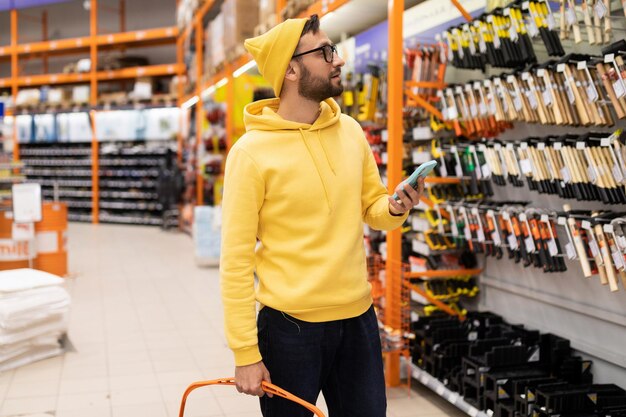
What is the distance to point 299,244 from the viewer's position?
192 cm

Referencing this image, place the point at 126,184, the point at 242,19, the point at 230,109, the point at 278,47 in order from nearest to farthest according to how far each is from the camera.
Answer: the point at 278,47, the point at 242,19, the point at 230,109, the point at 126,184

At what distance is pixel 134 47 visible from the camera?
1554 cm

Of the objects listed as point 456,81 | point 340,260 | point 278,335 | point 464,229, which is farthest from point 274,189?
point 456,81

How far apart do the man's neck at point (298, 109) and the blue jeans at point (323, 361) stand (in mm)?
581

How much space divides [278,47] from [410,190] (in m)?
0.57

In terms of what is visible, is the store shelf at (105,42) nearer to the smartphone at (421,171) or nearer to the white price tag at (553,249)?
the white price tag at (553,249)

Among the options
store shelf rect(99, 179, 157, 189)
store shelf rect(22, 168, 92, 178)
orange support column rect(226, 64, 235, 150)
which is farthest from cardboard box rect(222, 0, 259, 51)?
store shelf rect(22, 168, 92, 178)

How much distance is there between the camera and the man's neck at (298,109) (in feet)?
6.59

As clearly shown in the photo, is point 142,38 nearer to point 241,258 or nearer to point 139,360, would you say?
point 139,360

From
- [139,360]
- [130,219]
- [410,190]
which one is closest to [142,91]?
[130,219]

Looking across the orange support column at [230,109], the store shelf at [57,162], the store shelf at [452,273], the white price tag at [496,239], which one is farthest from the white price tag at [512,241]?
the store shelf at [57,162]

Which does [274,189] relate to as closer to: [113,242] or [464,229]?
[464,229]

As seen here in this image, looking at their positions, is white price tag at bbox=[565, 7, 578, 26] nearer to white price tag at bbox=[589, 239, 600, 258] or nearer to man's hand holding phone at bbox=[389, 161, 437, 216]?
white price tag at bbox=[589, 239, 600, 258]

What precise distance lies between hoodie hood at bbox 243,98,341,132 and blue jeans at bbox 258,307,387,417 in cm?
54
